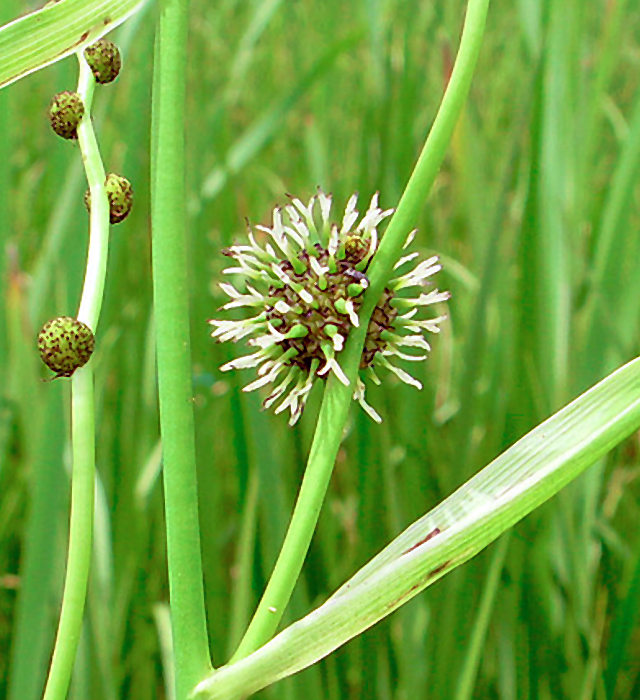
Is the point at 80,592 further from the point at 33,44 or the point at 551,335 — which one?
the point at 551,335

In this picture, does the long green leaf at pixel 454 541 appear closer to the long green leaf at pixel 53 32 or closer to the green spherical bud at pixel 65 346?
the green spherical bud at pixel 65 346

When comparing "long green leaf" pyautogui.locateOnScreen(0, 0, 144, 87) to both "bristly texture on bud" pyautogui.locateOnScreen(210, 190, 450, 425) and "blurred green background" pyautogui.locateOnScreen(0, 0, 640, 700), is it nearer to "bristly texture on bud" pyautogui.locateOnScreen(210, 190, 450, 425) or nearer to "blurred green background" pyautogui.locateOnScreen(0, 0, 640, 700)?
"bristly texture on bud" pyautogui.locateOnScreen(210, 190, 450, 425)

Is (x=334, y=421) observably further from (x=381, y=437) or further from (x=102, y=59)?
(x=381, y=437)

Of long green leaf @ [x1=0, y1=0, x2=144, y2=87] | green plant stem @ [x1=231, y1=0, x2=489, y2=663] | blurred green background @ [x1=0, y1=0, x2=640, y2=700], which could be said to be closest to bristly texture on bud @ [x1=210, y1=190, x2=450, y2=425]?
green plant stem @ [x1=231, y1=0, x2=489, y2=663]

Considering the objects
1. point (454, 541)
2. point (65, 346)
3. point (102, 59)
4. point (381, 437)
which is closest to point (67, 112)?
point (102, 59)

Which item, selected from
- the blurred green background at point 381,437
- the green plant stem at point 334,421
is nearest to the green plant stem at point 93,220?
the green plant stem at point 334,421

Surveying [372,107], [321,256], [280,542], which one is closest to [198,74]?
[372,107]
